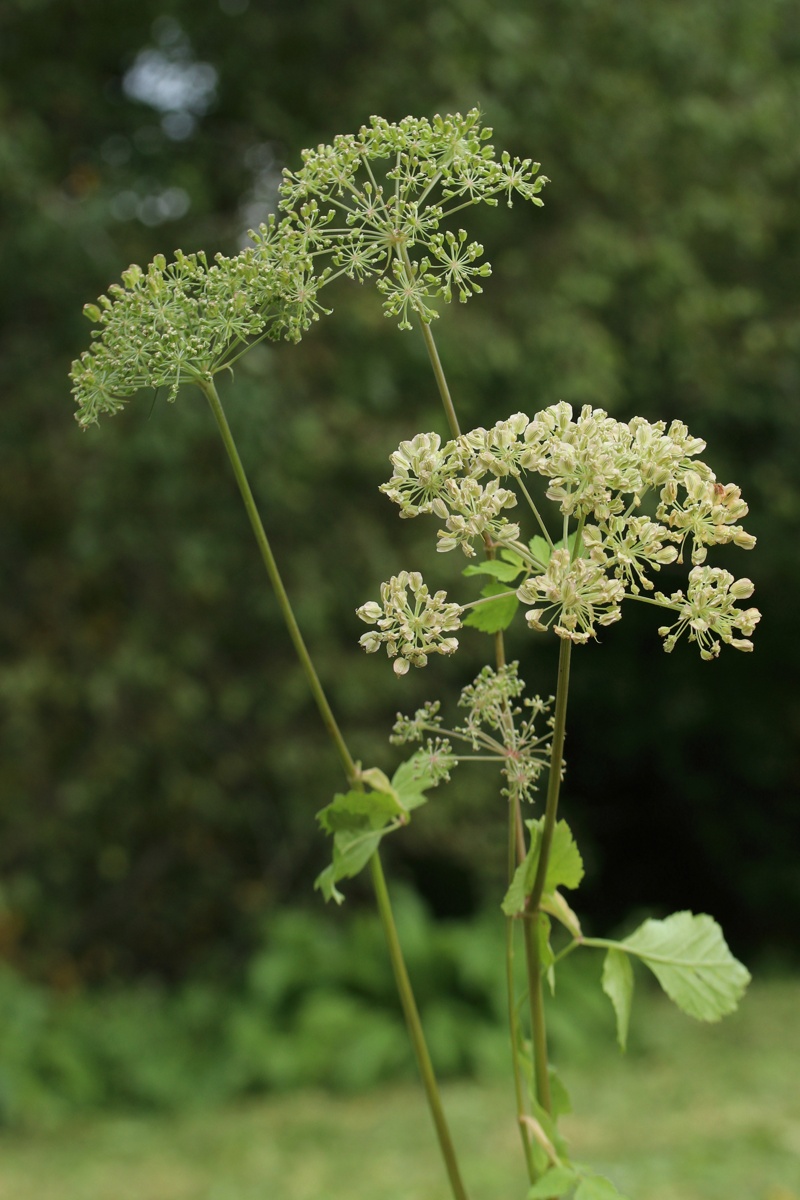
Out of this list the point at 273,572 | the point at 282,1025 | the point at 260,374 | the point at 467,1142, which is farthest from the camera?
the point at 282,1025

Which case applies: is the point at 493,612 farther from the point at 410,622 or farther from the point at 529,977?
the point at 529,977

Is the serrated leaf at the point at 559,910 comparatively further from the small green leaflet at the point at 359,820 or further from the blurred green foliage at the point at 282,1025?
the blurred green foliage at the point at 282,1025

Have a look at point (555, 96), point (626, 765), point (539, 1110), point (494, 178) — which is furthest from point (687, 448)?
point (626, 765)

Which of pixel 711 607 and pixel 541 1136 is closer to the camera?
pixel 711 607

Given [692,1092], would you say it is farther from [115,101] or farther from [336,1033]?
[115,101]

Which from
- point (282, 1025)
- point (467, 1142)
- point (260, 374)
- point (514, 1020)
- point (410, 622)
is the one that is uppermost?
point (260, 374)

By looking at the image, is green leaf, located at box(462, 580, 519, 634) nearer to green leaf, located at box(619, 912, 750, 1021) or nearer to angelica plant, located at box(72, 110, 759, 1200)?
angelica plant, located at box(72, 110, 759, 1200)

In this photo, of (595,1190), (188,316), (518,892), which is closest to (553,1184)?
(595,1190)

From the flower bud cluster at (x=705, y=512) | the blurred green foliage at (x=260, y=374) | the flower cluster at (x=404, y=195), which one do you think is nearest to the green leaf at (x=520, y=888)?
the flower bud cluster at (x=705, y=512)

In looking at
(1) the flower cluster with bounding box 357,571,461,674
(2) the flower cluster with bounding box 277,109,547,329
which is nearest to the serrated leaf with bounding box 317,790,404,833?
(1) the flower cluster with bounding box 357,571,461,674
